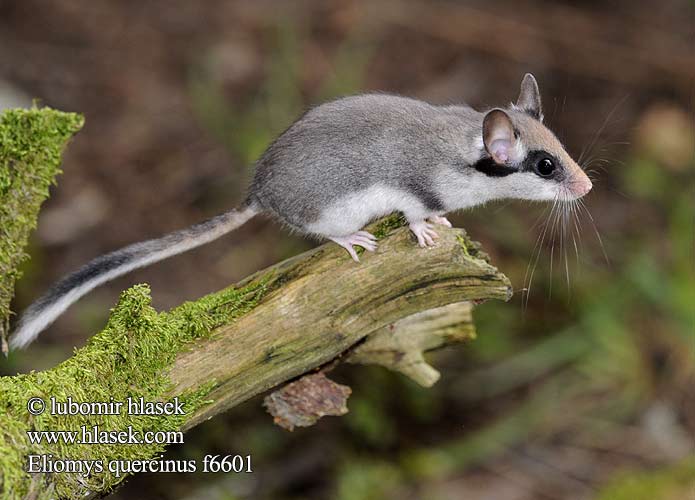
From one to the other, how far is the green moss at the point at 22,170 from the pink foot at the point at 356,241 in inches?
47.0

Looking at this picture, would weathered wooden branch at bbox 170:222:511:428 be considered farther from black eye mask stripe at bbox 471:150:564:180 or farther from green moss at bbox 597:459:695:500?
green moss at bbox 597:459:695:500

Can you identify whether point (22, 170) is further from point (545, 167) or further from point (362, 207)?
point (545, 167)

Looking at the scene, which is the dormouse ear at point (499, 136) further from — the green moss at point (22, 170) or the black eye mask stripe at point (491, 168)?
the green moss at point (22, 170)

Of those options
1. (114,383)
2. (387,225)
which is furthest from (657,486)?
(114,383)

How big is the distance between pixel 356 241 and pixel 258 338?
58 centimetres

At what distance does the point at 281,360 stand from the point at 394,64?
5.07 meters

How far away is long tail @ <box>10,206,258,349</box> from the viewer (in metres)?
3.28

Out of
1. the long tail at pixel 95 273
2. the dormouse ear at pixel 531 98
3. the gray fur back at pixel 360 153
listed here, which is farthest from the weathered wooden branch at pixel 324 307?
the dormouse ear at pixel 531 98

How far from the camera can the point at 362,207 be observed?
3623 mm

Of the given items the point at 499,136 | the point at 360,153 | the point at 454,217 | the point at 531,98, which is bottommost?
the point at 499,136

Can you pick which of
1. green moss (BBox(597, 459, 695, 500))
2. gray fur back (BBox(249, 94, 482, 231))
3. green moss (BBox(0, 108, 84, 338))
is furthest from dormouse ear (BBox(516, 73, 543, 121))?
green moss (BBox(597, 459, 695, 500))

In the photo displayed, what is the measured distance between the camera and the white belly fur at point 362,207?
141 inches

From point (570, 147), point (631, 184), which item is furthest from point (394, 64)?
point (631, 184)

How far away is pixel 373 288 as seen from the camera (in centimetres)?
323
